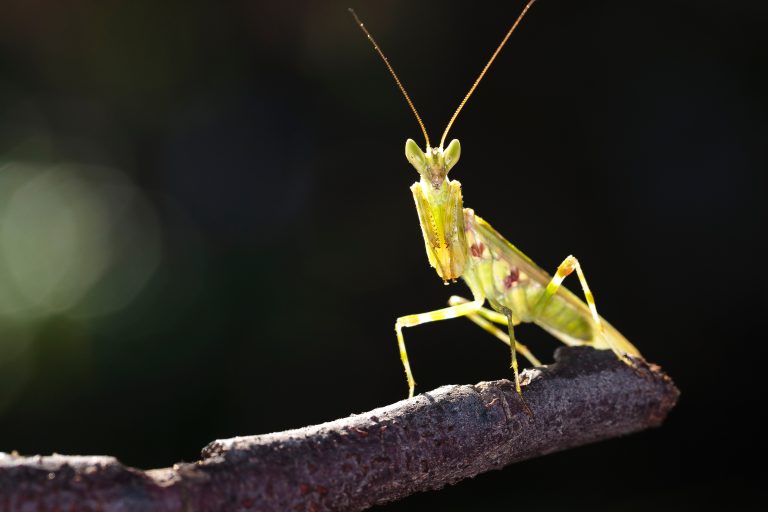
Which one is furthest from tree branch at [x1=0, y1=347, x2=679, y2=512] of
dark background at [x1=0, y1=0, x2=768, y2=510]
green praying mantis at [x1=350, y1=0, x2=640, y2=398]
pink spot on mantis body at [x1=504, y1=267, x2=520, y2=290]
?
dark background at [x1=0, y1=0, x2=768, y2=510]

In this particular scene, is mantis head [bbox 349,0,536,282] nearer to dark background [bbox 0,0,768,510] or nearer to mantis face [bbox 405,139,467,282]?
mantis face [bbox 405,139,467,282]

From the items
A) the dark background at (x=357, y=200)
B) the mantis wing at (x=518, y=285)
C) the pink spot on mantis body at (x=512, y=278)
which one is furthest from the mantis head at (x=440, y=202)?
the dark background at (x=357, y=200)

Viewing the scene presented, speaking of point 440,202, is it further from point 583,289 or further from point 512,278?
point 583,289

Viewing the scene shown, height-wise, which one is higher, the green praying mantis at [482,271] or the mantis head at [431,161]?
the mantis head at [431,161]

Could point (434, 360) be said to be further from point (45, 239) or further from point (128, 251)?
point (45, 239)

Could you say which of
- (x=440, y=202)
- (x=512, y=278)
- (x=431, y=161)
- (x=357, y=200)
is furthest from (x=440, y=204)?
(x=357, y=200)

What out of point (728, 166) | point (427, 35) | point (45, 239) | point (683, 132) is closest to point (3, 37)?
point (45, 239)

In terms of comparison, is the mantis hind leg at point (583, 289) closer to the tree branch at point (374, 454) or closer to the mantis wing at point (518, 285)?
the mantis wing at point (518, 285)
